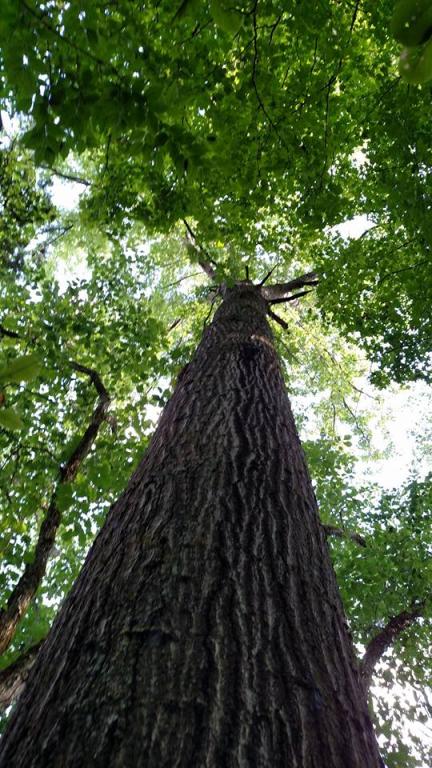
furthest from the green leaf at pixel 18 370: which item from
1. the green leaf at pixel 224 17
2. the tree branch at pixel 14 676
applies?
the tree branch at pixel 14 676

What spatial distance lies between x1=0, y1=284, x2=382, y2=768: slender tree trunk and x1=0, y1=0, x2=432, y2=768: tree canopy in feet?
2.48

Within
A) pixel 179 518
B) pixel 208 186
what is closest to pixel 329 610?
pixel 179 518

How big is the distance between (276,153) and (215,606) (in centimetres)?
544

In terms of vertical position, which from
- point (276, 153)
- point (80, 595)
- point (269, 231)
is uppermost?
point (269, 231)

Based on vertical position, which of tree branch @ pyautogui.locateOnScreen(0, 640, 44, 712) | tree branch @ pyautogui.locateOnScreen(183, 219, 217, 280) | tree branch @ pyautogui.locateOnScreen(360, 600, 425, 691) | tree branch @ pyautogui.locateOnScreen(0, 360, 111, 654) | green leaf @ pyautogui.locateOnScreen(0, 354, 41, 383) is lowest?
tree branch @ pyautogui.locateOnScreen(0, 640, 44, 712)

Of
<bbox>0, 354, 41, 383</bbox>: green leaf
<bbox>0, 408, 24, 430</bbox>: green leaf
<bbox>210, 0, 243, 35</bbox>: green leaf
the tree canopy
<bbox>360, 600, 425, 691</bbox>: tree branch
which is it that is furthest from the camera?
<bbox>360, 600, 425, 691</bbox>: tree branch

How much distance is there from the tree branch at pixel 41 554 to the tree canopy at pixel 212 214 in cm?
11

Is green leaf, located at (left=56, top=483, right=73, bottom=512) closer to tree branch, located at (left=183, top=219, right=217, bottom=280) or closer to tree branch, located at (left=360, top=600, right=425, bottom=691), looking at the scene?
tree branch, located at (left=183, top=219, right=217, bottom=280)

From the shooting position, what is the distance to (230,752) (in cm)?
103

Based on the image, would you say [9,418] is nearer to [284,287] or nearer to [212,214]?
[212,214]

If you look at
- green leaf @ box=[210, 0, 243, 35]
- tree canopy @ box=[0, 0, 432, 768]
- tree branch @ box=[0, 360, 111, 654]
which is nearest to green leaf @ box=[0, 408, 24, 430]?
tree canopy @ box=[0, 0, 432, 768]

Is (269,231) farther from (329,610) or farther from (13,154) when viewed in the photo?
(329,610)

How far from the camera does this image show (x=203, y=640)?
1.31m

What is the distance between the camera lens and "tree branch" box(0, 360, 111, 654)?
5.20 metres
